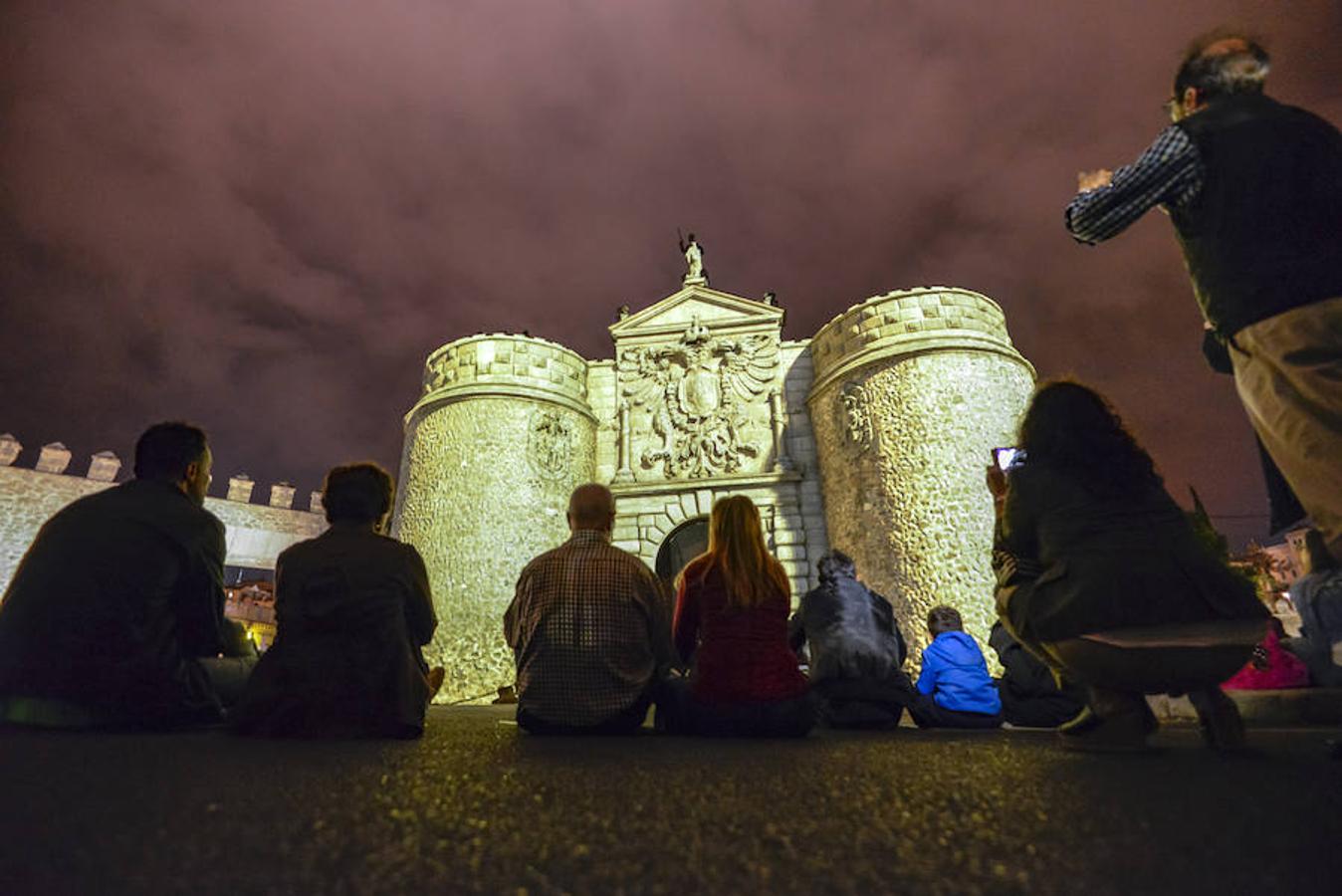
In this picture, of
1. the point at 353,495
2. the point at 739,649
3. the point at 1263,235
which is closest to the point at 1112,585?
the point at 1263,235

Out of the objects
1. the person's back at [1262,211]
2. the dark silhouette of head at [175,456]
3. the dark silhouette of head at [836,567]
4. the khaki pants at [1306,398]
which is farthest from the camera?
the dark silhouette of head at [836,567]

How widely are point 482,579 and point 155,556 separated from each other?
27.0ft

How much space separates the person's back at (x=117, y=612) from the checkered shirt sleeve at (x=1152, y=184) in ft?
13.1

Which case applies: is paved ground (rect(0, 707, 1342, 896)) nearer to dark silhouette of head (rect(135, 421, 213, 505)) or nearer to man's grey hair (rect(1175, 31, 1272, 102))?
dark silhouette of head (rect(135, 421, 213, 505))

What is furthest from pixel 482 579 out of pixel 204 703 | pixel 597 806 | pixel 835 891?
pixel 835 891

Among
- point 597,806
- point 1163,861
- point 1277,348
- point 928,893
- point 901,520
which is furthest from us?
point 901,520

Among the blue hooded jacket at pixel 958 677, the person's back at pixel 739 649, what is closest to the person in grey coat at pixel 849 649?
the blue hooded jacket at pixel 958 677

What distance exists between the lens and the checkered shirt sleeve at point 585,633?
3051 millimetres

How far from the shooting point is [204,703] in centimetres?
277

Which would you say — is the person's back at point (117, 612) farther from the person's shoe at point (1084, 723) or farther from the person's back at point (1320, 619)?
the person's back at point (1320, 619)

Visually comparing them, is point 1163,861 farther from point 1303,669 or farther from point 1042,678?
point 1303,669

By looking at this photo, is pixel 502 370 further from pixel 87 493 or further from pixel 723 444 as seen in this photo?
pixel 87 493

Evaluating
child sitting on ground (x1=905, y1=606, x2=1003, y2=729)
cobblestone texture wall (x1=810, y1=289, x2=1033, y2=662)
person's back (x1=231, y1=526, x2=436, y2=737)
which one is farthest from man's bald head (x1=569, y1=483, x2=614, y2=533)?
cobblestone texture wall (x1=810, y1=289, x2=1033, y2=662)

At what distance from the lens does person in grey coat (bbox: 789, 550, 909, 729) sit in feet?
13.2
